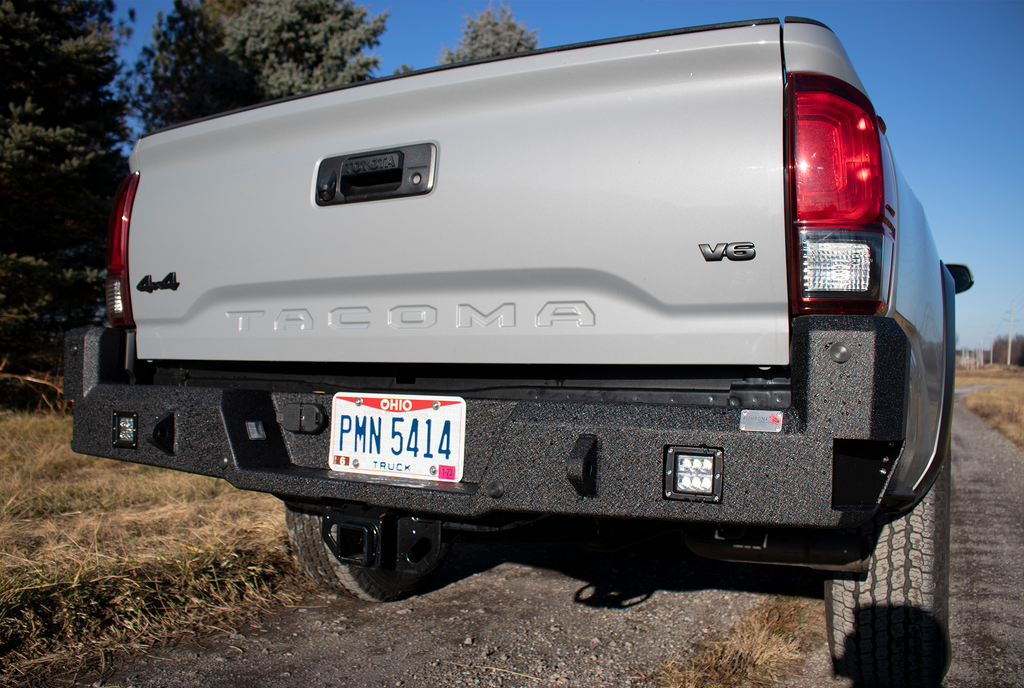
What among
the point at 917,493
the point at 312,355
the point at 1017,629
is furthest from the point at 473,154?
the point at 1017,629

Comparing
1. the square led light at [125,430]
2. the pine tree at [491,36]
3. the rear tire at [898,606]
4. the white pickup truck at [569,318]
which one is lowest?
the rear tire at [898,606]

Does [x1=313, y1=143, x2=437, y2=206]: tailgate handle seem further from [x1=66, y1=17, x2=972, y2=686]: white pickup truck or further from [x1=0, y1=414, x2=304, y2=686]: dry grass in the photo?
[x1=0, y1=414, x2=304, y2=686]: dry grass

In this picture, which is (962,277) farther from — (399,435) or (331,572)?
(331,572)

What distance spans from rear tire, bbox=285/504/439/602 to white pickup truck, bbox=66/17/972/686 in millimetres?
472

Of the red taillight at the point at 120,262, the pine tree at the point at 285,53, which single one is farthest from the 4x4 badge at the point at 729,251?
the pine tree at the point at 285,53

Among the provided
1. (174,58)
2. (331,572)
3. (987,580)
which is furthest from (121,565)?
(174,58)

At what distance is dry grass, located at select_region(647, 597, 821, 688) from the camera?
6.36 feet

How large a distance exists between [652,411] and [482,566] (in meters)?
1.97

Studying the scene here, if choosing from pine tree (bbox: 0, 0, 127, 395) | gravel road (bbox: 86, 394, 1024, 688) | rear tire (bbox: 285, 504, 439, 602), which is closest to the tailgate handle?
rear tire (bbox: 285, 504, 439, 602)

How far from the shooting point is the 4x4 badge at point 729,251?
136cm

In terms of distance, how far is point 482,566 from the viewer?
3.12m

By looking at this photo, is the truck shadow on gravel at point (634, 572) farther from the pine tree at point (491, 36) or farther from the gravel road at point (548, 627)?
the pine tree at point (491, 36)

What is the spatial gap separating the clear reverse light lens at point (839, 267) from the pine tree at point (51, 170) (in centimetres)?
739

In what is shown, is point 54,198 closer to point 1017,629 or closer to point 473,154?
point 473,154
